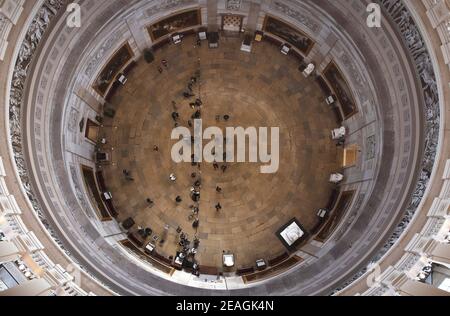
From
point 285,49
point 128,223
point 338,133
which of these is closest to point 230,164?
point 338,133

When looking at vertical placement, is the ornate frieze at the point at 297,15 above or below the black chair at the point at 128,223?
above

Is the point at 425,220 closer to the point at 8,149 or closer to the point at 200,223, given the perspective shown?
the point at 200,223

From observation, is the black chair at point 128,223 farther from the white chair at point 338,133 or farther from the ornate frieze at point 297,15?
the ornate frieze at point 297,15

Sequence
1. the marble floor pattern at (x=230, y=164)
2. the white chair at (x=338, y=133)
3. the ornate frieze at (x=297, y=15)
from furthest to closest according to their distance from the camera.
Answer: the marble floor pattern at (x=230, y=164) < the white chair at (x=338, y=133) < the ornate frieze at (x=297, y=15)

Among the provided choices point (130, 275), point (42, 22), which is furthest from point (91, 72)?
point (130, 275)

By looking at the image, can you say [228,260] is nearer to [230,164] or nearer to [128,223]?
[230,164]

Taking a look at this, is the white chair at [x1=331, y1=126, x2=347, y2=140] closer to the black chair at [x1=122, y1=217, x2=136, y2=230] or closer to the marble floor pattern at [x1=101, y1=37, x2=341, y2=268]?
the marble floor pattern at [x1=101, y1=37, x2=341, y2=268]

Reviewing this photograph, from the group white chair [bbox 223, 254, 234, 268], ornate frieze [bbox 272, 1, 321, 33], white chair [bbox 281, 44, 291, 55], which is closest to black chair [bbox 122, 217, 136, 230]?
white chair [bbox 223, 254, 234, 268]

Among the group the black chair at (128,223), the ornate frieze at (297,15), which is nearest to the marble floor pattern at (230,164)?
the black chair at (128,223)
